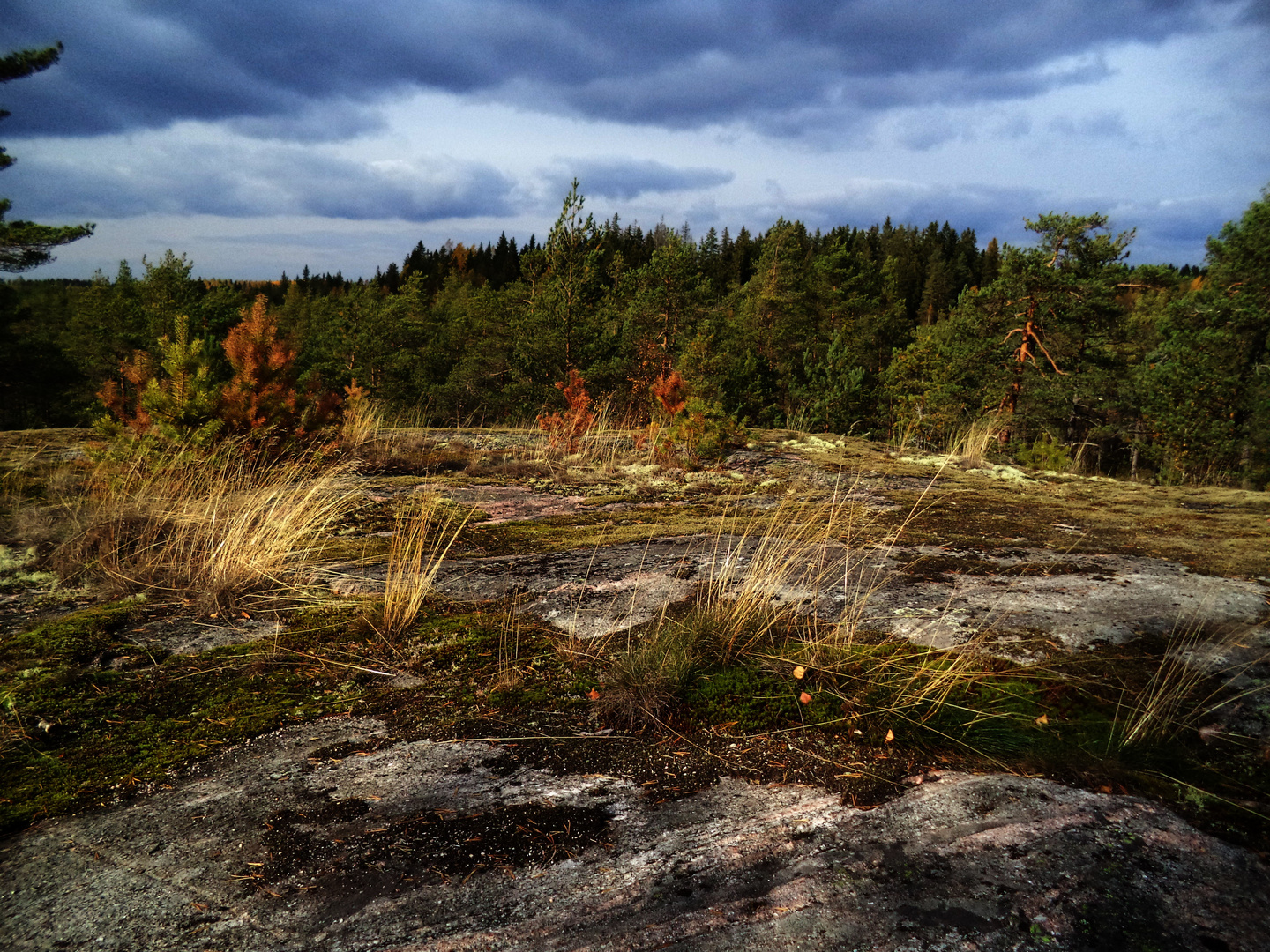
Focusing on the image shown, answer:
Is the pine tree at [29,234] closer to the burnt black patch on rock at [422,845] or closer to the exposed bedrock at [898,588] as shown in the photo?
the exposed bedrock at [898,588]


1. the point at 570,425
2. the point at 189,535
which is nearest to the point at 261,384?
the point at 189,535

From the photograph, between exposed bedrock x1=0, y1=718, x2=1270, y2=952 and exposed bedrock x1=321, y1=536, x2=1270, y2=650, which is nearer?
exposed bedrock x1=0, y1=718, x2=1270, y2=952

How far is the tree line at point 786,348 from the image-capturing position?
17.7 m

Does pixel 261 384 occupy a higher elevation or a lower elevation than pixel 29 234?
lower

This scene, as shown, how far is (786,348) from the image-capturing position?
102 feet

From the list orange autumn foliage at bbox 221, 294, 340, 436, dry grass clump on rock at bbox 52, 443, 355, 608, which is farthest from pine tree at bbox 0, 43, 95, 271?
dry grass clump on rock at bbox 52, 443, 355, 608

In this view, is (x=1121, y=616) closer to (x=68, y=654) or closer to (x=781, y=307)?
(x=68, y=654)

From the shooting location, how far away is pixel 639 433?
8398mm

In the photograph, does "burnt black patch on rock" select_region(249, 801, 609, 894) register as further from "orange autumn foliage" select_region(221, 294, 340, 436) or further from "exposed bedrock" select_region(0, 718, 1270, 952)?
"orange autumn foliage" select_region(221, 294, 340, 436)

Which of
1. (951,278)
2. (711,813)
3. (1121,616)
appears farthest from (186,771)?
(951,278)

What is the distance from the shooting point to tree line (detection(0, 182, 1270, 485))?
1773 centimetres

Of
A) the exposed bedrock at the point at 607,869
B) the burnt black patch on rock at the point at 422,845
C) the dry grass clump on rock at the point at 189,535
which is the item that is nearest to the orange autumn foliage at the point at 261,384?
the dry grass clump on rock at the point at 189,535

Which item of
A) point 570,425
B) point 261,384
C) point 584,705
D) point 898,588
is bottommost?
point 584,705

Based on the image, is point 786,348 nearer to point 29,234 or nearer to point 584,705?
Answer: point 29,234
